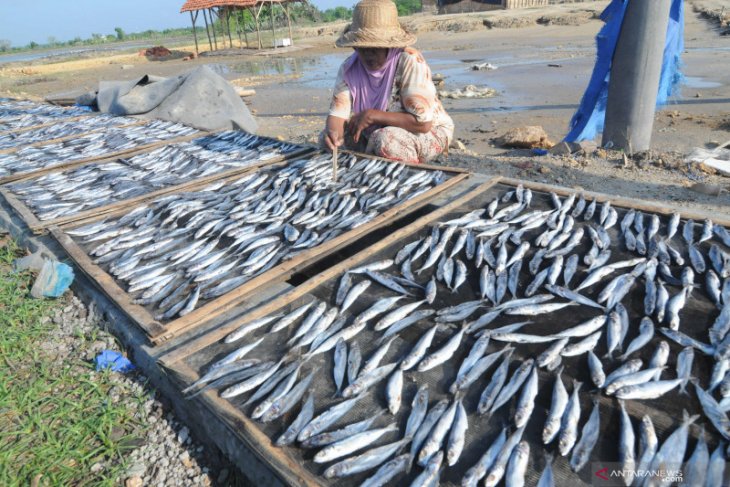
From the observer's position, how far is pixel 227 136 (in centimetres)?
669

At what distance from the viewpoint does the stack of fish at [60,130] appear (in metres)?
7.02

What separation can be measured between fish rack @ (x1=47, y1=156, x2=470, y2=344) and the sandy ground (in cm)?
294

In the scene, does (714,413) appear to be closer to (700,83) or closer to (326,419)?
(326,419)

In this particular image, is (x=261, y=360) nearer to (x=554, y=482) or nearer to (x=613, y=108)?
(x=554, y=482)

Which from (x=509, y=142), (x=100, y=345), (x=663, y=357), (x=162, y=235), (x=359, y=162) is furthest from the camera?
(x=509, y=142)

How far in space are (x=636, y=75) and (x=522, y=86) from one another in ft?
23.7

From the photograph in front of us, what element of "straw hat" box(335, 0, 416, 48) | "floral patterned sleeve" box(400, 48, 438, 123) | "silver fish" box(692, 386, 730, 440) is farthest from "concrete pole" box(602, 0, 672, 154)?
"silver fish" box(692, 386, 730, 440)

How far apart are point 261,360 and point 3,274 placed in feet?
9.99

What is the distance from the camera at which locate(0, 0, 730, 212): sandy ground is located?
20.5ft

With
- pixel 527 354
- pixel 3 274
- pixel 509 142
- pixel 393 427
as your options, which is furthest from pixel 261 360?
pixel 509 142

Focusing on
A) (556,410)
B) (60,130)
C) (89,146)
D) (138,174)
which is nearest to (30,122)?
(60,130)

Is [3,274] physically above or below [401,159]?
below

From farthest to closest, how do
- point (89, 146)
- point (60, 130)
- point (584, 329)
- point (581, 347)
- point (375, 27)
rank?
point (60, 130), point (89, 146), point (375, 27), point (584, 329), point (581, 347)

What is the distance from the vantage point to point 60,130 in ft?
24.5
